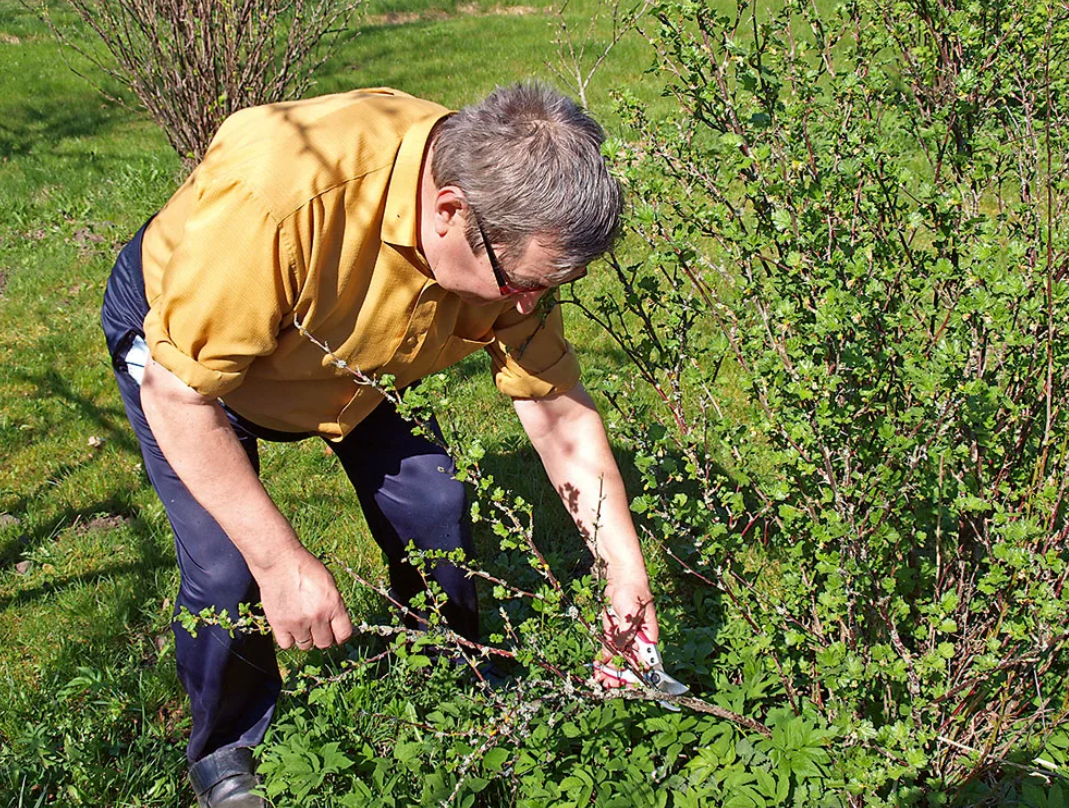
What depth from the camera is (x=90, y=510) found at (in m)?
3.83

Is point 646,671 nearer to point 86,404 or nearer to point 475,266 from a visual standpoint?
point 475,266

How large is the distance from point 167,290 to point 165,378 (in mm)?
184

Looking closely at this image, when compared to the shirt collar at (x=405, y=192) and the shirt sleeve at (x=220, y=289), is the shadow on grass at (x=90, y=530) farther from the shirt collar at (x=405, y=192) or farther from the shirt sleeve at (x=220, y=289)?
the shirt collar at (x=405, y=192)

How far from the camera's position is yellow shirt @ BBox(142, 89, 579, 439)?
189 centimetres

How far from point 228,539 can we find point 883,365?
59.5 inches

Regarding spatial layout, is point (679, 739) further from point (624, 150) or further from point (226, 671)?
point (624, 150)

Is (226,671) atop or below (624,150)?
below

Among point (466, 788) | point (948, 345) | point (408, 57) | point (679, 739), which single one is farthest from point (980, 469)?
point (408, 57)

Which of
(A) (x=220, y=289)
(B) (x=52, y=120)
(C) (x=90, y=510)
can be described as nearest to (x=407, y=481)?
(A) (x=220, y=289)

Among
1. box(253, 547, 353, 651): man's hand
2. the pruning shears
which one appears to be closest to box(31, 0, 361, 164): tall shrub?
box(253, 547, 353, 651): man's hand

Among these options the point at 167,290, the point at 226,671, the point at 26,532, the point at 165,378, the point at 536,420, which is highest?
the point at 167,290

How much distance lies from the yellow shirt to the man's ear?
7 cm

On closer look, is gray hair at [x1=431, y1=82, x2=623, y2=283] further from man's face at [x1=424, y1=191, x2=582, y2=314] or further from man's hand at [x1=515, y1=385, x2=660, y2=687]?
man's hand at [x1=515, y1=385, x2=660, y2=687]

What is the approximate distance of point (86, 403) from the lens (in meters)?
4.55
